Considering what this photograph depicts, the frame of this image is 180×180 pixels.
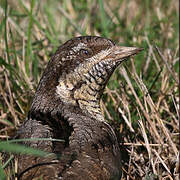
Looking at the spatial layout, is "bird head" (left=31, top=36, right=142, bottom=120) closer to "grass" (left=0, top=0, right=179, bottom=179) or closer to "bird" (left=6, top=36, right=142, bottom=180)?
"bird" (left=6, top=36, right=142, bottom=180)

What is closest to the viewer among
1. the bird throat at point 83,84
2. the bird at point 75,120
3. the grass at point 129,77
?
the bird at point 75,120

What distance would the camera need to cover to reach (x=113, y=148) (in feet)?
8.95

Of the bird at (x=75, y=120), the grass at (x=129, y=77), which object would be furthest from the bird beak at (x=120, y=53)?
the grass at (x=129, y=77)

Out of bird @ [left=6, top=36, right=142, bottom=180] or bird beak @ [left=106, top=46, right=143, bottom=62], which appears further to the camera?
bird beak @ [left=106, top=46, right=143, bottom=62]

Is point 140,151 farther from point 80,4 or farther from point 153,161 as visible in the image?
point 80,4

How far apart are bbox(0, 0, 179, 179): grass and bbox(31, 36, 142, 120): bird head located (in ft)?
0.86

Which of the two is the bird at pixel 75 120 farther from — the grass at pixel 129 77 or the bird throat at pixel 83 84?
the grass at pixel 129 77

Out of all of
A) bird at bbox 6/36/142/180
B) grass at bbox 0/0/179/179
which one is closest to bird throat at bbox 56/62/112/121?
bird at bbox 6/36/142/180

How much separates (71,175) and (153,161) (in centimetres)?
105

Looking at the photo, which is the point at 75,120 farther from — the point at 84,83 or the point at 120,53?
the point at 120,53

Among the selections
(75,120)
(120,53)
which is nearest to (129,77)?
(120,53)

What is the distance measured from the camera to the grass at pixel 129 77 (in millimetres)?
3219

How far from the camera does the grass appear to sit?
322 cm

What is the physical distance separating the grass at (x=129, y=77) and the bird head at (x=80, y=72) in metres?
0.26
